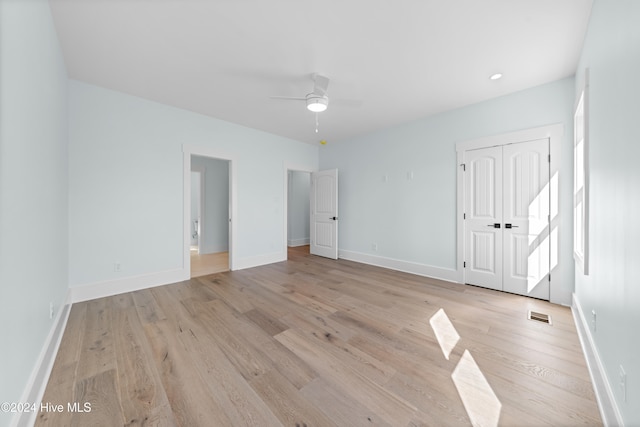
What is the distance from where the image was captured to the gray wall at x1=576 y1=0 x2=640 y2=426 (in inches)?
42.5

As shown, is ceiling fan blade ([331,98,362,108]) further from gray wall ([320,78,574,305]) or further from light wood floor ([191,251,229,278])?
light wood floor ([191,251,229,278])

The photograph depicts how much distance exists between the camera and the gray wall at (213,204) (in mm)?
6090

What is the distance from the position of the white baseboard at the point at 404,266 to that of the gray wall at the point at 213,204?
3.31 m

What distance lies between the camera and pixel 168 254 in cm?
369

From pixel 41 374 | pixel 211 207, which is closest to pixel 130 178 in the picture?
pixel 41 374

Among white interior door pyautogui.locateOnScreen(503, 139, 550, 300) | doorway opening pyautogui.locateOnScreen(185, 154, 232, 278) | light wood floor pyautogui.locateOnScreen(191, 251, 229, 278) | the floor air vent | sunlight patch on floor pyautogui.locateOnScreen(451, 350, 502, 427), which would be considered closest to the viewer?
sunlight patch on floor pyautogui.locateOnScreen(451, 350, 502, 427)

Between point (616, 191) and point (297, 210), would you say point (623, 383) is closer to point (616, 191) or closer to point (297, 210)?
point (616, 191)

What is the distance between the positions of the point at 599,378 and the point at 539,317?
1.17 meters

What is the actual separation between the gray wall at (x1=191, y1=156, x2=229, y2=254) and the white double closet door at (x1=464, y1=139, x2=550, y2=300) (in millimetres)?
5626

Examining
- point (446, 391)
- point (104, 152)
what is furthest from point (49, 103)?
point (446, 391)

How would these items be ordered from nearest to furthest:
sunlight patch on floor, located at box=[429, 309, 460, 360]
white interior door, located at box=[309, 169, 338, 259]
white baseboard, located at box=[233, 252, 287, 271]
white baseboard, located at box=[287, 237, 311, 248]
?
sunlight patch on floor, located at box=[429, 309, 460, 360]
white baseboard, located at box=[233, 252, 287, 271]
white interior door, located at box=[309, 169, 338, 259]
white baseboard, located at box=[287, 237, 311, 248]

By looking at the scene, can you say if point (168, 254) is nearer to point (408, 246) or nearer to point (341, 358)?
point (341, 358)

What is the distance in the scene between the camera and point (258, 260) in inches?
190

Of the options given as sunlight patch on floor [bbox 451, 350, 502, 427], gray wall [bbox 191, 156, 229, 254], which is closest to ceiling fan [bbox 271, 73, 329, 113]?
sunlight patch on floor [bbox 451, 350, 502, 427]
